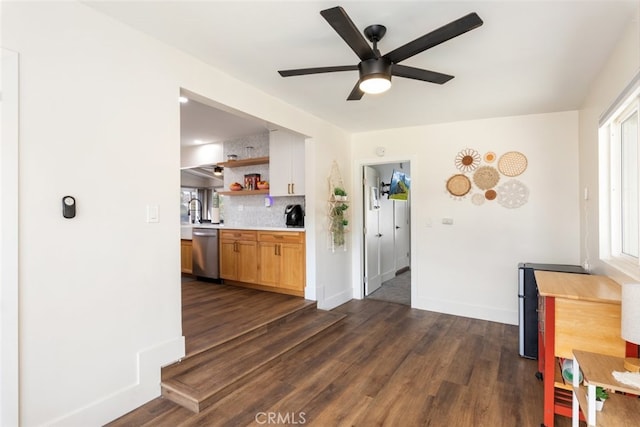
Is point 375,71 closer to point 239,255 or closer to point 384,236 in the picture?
point 239,255

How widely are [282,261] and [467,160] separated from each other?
2.66 metres

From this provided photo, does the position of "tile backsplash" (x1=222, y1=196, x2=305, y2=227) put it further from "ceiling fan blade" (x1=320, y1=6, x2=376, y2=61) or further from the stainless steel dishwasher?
"ceiling fan blade" (x1=320, y1=6, x2=376, y2=61)

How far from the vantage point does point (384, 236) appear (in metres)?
5.63

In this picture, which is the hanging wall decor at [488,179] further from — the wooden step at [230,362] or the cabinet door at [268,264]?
the cabinet door at [268,264]

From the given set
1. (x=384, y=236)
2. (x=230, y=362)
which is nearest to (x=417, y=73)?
(x=230, y=362)

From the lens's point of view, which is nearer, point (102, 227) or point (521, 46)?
point (102, 227)

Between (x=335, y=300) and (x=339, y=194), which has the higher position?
(x=339, y=194)

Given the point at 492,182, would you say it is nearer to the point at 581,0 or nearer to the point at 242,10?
the point at 581,0

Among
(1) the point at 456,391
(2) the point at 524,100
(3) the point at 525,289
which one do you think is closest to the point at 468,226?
(3) the point at 525,289

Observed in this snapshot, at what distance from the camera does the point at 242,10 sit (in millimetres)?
1845

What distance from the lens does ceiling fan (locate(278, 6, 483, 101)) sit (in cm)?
155

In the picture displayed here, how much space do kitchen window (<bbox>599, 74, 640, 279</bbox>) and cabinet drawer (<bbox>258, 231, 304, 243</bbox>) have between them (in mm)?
2922

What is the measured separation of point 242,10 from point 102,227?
1517mm

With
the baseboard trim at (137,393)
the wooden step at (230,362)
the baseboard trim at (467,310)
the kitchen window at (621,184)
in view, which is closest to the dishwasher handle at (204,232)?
the wooden step at (230,362)
